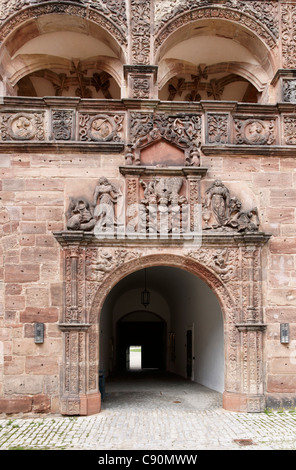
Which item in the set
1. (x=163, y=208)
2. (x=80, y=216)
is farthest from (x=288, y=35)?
(x=80, y=216)

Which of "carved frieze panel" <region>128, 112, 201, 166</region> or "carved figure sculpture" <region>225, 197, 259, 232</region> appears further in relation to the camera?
"carved frieze panel" <region>128, 112, 201, 166</region>

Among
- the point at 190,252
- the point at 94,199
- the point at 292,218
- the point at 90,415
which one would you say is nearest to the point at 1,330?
the point at 90,415

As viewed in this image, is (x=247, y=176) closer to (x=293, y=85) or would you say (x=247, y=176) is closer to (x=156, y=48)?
(x=293, y=85)

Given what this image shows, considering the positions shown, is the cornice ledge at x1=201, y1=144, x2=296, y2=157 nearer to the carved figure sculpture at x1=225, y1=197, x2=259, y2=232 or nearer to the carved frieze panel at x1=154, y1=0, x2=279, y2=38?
the carved figure sculpture at x1=225, y1=197, x2=259, y2=232

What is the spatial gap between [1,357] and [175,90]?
6.66 m

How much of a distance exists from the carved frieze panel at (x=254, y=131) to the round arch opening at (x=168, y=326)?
9.76ft

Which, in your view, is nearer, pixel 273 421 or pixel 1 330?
pixel 273 421

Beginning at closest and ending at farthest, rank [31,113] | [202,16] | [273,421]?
[273,421] → [31,113] → [202,16]

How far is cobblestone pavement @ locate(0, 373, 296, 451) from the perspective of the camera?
5.46 m

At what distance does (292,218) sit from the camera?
7492 millimetres

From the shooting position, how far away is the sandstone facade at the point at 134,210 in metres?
7.06

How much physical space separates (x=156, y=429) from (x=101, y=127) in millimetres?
4576

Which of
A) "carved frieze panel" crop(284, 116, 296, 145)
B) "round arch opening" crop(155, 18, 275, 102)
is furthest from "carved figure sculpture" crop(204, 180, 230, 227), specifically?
"round arch opening" crop(155, 18, 275, 102)

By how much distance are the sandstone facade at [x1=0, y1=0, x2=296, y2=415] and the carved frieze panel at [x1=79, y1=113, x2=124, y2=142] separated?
17 mm
